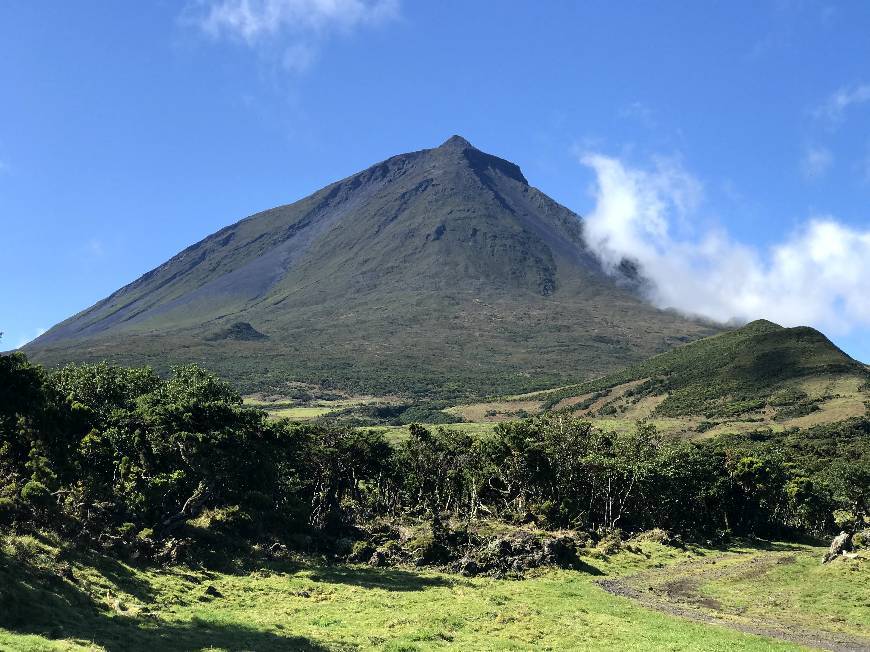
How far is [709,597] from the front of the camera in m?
42.7

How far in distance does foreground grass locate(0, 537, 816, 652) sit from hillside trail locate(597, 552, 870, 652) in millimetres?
2101

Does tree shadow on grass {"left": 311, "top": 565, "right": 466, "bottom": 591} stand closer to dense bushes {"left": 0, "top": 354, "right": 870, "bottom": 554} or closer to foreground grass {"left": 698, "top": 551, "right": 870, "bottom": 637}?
dense bushes {"left": 0, "top": 354, "right": 870, "bottom": 554}

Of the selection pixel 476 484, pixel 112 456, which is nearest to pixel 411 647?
pixel 112 456

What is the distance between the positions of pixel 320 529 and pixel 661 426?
148716 mm

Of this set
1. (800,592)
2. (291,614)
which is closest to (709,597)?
(800,592)

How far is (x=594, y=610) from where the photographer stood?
122 ft

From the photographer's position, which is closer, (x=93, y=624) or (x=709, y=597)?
(x=93, y=624)

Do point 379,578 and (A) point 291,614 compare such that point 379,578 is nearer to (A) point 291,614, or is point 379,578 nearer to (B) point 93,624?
(A) point 291,614

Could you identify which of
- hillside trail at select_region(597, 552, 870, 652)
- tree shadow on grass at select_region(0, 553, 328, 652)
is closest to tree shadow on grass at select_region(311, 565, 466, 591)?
hillside trail at select_region(597, 552, 870, 652)

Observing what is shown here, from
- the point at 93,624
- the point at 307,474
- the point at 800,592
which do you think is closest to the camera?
the point at 93,624

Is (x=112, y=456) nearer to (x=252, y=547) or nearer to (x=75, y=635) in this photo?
(x=252, y=547)

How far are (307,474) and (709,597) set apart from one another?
42.1 m

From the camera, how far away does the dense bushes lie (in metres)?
44.2

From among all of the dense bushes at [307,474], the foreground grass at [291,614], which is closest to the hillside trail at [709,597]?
the foreground grass at [291,614]
